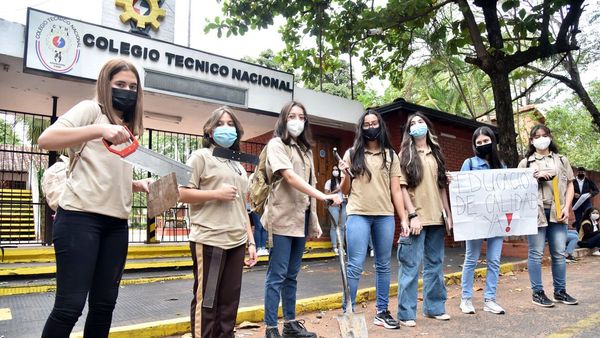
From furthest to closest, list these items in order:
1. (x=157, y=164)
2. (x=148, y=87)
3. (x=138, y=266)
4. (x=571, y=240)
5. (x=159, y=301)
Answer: (x=571, y=240) → (x=148, y=87) → (x=138, y=266) → (x=159, y=301) → (x=157, y=164)

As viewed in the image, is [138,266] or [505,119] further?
[505,119]

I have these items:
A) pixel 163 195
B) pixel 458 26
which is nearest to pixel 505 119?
pixel 458 26

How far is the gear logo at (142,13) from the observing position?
8.61 metres

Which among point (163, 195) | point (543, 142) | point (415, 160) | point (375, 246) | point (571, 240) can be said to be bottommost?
point (571, 240)

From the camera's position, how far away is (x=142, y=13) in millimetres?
8953

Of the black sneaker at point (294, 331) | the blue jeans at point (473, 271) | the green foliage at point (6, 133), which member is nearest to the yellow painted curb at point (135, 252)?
the green foliage at point (6, 133)

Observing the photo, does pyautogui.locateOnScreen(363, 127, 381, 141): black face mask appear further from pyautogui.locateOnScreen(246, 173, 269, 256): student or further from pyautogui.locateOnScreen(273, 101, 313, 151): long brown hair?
pyautogui.locateOnScreen(246, 173, 269, 256): student

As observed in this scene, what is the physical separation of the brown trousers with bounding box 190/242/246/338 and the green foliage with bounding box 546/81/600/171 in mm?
24516

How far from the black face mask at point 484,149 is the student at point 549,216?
0.59 m

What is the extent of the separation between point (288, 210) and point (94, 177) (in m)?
1.54

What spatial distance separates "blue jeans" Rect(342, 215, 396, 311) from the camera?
374cm

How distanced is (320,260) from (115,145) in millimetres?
7274

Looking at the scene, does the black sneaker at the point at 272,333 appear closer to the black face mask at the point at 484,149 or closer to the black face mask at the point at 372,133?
the black face mask at the point at 372,133

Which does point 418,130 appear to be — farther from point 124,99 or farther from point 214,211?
point 124,99
